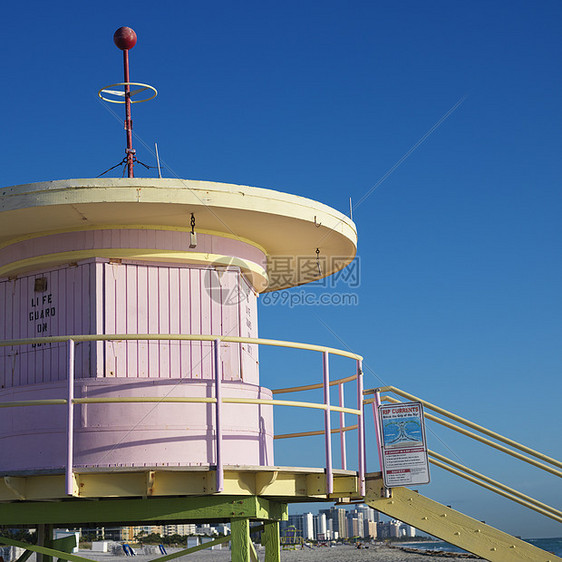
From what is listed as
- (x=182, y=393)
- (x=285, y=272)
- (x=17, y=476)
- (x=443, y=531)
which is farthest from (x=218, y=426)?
(x=285, y=272)

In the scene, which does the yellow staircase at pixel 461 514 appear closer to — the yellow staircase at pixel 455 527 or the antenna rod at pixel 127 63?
the yellow staircase at pixel 455 527

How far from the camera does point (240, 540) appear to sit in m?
10.1

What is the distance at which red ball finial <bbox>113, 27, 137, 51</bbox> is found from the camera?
1276cm

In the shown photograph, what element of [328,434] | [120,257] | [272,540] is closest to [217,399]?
[328,434]

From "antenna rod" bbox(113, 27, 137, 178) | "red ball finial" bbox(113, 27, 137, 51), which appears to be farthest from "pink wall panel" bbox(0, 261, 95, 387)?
"red ball finial" bbox(113, 27, 137, 51)

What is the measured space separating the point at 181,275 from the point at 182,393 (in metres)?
1.69

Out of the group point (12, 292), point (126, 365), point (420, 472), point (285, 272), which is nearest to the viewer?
point (420, 472)

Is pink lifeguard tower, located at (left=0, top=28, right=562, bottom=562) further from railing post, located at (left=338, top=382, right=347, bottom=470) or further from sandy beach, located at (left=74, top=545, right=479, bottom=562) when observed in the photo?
sandy beach, located at (left=74, top=545, right=479, bottom=562)

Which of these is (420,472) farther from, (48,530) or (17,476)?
(48,530)

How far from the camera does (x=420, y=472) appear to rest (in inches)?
408

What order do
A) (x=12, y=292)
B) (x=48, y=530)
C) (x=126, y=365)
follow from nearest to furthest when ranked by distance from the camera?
(x=126, y=365) < (x=12, y=292) < (x=48, y=530)

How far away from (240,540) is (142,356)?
8.79ft

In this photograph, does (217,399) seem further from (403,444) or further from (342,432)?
(342,432)

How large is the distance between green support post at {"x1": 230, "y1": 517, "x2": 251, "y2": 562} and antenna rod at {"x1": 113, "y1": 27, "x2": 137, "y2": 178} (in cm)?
543
